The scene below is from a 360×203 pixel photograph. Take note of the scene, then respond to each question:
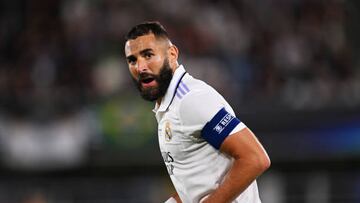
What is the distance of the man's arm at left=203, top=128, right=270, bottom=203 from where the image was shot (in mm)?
3979

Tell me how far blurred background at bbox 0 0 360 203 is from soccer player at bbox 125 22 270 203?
27.4 ft

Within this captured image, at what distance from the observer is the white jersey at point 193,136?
161 inches

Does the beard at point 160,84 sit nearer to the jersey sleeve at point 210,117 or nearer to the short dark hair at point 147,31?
the short dark hair at point 147,31

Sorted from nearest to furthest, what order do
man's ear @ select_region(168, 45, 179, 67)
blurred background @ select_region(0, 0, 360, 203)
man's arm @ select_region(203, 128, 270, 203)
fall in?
man's arm @ select_region(203, 128, 270, 203)
man's ear @ select_region(168, 45, 179, 67)
blurred background @ select_region(0, 0, 360, 203)

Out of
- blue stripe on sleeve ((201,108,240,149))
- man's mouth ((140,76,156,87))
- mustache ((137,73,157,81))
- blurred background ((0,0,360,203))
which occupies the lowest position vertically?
blue stripe on sleeve ((201,108,240,149))

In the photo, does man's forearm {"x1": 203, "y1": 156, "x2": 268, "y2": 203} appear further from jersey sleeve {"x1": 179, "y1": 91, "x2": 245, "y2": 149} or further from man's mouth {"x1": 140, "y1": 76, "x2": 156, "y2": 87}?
man's mouth {"x1": 140, "y1": 76, "x2": 156, "y2": 87}

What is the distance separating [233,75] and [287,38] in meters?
1.25

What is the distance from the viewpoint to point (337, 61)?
13312 millimetres

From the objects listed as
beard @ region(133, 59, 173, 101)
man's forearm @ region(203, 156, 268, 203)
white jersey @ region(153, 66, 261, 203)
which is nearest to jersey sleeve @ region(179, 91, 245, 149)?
white jersey @ region(153, 66, 261, 203)

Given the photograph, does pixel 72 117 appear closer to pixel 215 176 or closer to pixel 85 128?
pixel 85 128

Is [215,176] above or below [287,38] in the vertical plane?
below

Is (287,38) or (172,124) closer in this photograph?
(172,124)

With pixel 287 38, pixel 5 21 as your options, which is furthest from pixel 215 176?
pixel 5 21

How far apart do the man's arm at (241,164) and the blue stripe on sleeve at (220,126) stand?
0.03 m
